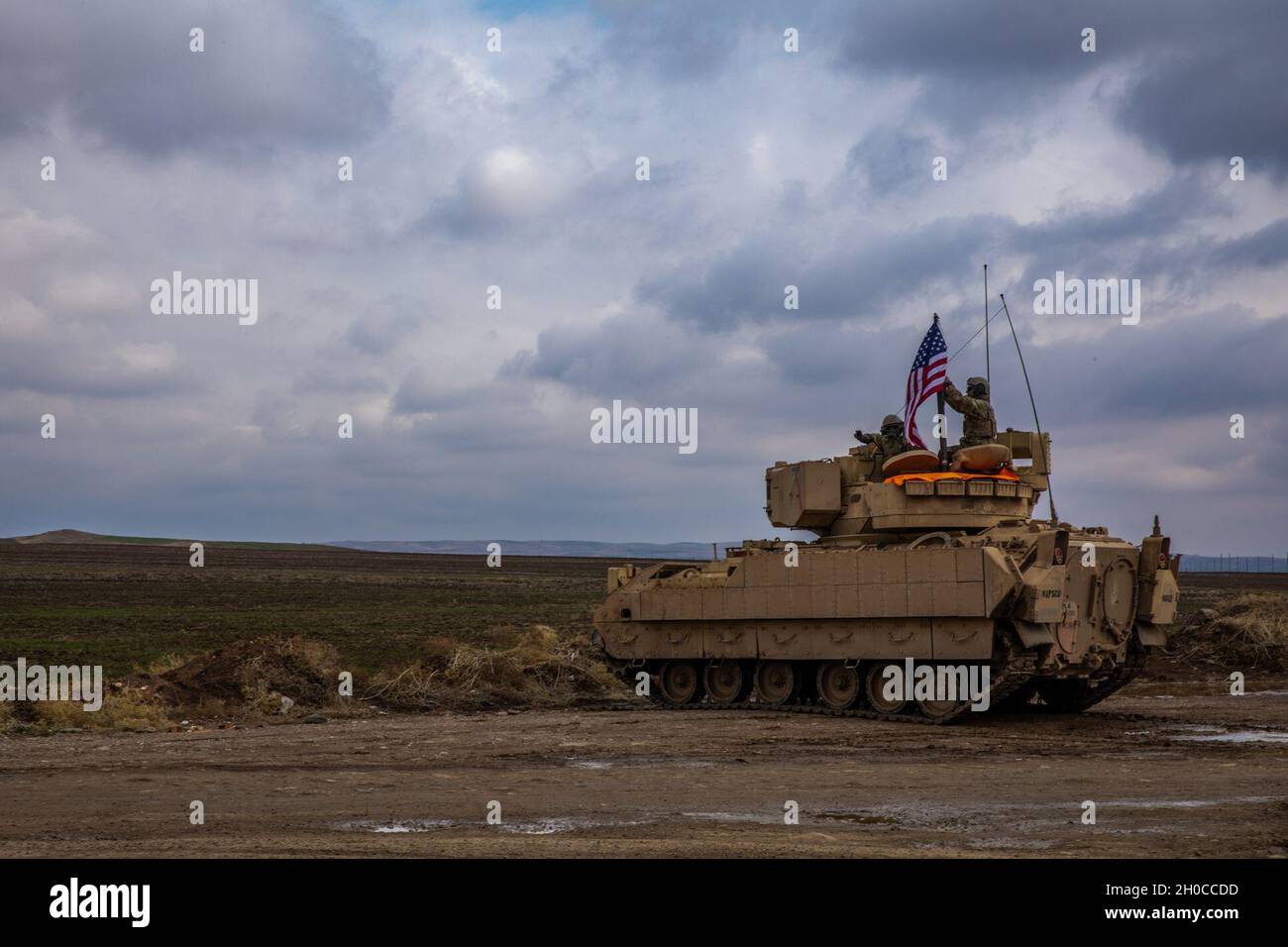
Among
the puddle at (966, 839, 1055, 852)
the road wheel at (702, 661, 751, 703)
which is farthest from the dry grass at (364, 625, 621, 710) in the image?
the puddle at (966, 839, 1055, 852)

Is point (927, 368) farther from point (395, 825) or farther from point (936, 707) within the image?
point (395, 825)

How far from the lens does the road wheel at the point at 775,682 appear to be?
25719 millimetres

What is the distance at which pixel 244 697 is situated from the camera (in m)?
25.5

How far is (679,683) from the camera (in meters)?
27.7

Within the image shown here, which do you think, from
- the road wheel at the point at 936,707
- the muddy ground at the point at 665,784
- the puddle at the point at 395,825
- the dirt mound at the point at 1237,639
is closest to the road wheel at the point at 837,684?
the muddy ground at the point at 665,784

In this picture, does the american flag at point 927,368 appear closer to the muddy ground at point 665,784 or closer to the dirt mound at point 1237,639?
the muddy ground at point 665,784

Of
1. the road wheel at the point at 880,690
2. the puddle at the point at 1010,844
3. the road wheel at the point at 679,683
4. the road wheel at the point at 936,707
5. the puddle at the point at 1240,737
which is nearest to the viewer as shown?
the puddle at the point at 1010,844

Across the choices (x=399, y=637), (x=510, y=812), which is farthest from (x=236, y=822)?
(x=399, y=637)

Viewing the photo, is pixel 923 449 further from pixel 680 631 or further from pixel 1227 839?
pixel 1227 839

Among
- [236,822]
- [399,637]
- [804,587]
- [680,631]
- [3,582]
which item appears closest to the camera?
[236,822]

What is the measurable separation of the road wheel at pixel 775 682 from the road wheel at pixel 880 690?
163cm

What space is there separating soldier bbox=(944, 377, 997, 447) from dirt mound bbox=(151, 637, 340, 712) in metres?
12.0

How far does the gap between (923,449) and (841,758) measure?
8013 mm

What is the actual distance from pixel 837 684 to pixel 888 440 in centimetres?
464
